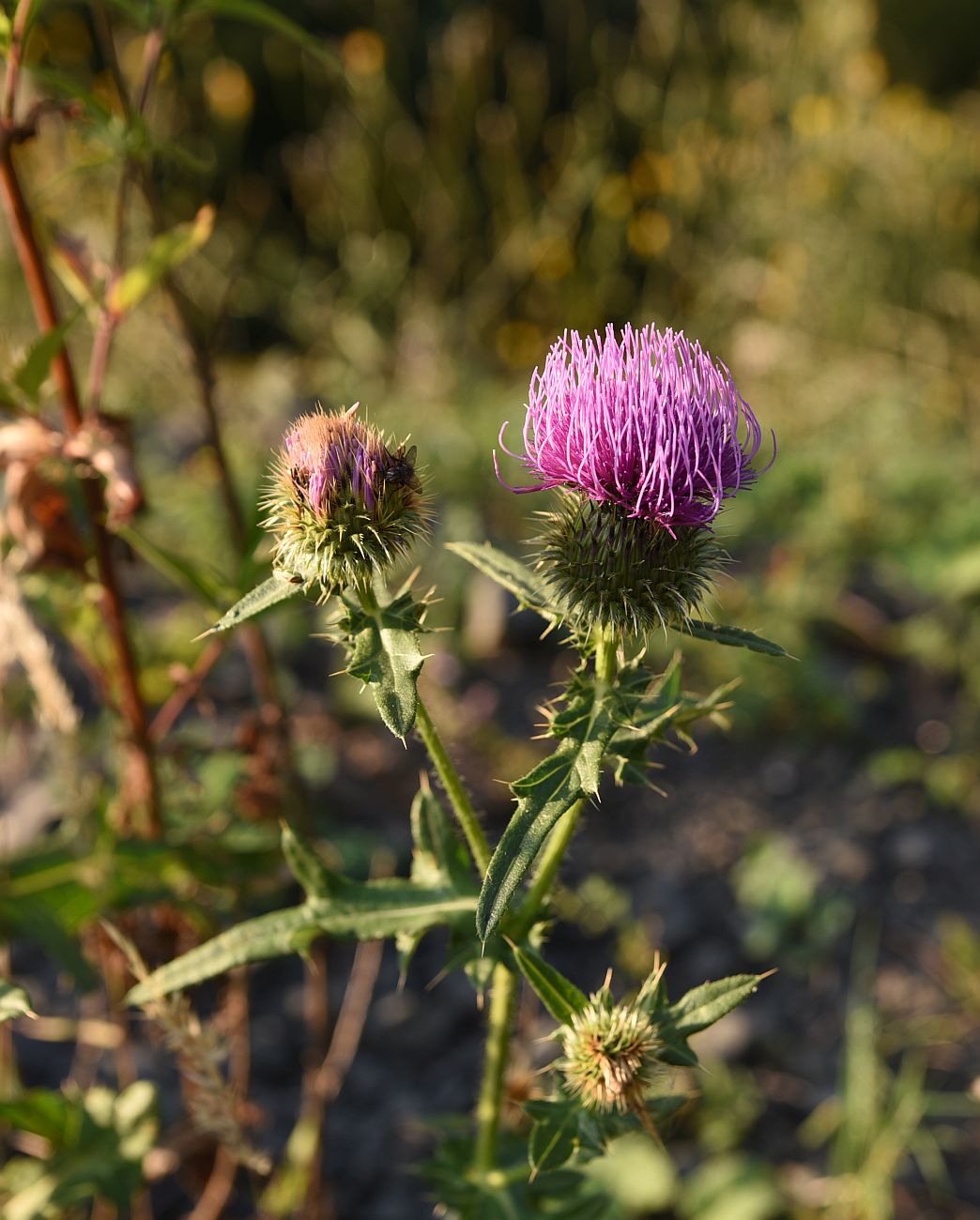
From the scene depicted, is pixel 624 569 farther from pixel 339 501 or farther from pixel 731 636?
pixel 339 501

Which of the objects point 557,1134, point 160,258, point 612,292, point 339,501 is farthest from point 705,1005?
point 612,292

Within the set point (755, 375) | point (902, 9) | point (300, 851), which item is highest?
point (902, 9)

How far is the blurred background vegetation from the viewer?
174 inches

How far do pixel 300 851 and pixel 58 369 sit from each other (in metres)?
1.13

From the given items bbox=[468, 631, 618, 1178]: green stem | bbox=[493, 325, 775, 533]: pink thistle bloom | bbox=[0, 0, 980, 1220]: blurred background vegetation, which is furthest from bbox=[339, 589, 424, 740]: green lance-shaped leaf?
bbox=[0, 0, 980, 1220]: blurred background vegetation

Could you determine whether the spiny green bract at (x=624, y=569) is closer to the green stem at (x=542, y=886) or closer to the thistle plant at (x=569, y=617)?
the thistle plant at (x=569, y=617)

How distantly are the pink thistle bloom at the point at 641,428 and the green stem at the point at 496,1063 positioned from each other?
2.52ft

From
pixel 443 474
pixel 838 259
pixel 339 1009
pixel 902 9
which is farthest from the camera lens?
pixel 902 9

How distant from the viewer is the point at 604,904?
363 cm

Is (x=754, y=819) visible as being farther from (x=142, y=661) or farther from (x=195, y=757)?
(x=142, y=661)

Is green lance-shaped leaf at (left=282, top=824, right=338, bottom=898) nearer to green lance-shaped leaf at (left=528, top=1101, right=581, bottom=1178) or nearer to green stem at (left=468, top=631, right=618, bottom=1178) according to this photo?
green stem at (left=468, top=631, right=618, bottom=1178)

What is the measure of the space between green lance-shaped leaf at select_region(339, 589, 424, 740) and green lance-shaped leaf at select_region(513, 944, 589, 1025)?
0.39m

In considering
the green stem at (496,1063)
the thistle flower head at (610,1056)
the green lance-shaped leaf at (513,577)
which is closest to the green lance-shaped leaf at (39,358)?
the green lance-shaped leaf at (513,577)

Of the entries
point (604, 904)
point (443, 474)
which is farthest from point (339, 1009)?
point (443, 474)
